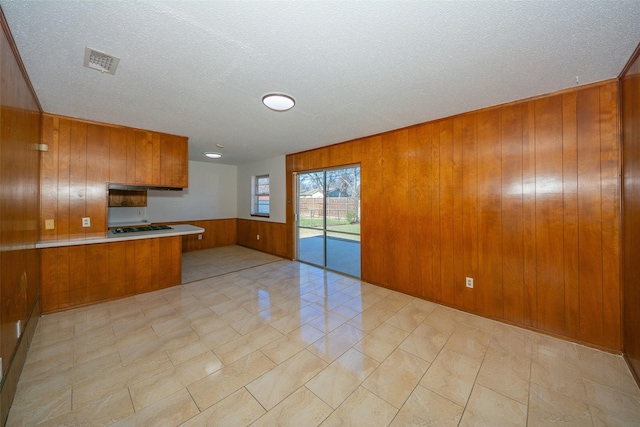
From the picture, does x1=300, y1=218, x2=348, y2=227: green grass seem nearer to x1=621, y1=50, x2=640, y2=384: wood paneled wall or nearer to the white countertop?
the white countertop

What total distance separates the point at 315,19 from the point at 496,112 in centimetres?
234

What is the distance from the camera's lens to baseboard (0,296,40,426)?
141cm

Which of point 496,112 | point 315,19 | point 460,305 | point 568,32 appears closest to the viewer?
point 315,19

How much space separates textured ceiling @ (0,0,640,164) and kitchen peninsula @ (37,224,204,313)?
1.69m

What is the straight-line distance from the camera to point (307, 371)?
6.17ft

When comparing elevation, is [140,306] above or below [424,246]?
below

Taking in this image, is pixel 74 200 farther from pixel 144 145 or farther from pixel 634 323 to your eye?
pixel 634 323

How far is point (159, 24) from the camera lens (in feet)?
4.72

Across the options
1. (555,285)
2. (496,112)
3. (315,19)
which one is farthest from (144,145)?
(555,285)

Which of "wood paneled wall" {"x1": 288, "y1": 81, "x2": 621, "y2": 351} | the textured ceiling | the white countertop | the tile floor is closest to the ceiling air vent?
the textured ceiling

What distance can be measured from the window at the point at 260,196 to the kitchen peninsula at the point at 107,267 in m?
2.67

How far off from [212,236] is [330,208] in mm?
3866

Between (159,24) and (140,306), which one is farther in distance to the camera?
(140,306)

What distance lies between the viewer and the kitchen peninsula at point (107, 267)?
112 inches
